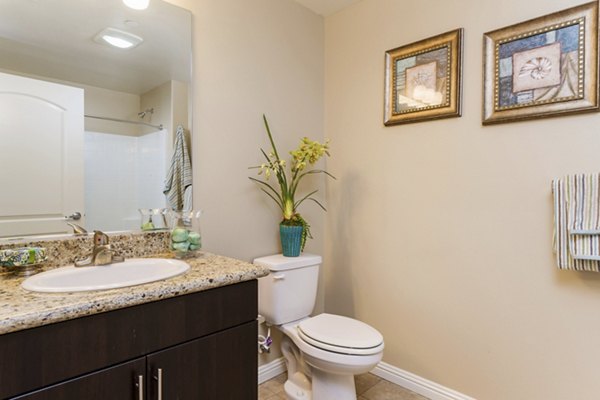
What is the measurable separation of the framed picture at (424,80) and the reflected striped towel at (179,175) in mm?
1159

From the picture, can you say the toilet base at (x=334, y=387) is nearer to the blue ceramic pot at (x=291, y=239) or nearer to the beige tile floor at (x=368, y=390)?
the beige tile floor at (x=368, y=390)

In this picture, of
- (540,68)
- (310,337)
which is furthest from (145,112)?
(540,68)

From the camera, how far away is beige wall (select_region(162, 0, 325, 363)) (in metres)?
1.74

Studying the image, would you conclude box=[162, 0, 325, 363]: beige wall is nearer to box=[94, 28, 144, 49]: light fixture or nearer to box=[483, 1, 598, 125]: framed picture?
box=[94, 28, 144, 49]: light fixture

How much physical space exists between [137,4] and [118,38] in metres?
0.18

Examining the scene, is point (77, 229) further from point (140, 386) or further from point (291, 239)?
point (291, 239)

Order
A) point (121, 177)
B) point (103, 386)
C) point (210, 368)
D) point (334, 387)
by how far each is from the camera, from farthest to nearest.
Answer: point (334, 387)
point (121, 177)
point (210, 368)
point (103, 386)

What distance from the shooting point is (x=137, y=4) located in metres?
1.51

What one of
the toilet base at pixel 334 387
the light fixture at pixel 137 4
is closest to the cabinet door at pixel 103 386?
the toilet base at pixel 334 387

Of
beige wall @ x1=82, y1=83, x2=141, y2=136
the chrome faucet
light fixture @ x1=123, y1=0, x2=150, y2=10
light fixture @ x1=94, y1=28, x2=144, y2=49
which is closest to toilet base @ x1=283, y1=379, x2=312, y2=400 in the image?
the chrome faucet

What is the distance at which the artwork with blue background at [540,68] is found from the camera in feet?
4.60

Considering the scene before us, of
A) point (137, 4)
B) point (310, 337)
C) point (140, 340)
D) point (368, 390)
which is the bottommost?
point (368, 390)

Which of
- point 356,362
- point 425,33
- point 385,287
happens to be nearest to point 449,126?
point 425,33

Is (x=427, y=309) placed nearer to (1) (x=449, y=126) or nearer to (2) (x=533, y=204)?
(2) (x=533, y=204)
